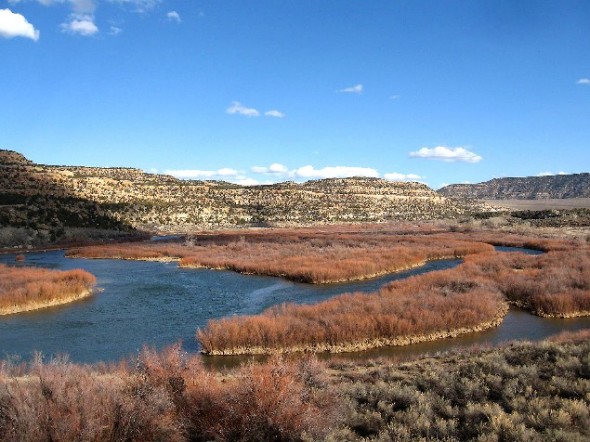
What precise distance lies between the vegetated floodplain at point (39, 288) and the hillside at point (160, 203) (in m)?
33.9

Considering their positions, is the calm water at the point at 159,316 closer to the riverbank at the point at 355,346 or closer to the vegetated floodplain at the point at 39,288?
the riverbank at the point at 355,346

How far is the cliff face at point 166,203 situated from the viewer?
6856 centimetres

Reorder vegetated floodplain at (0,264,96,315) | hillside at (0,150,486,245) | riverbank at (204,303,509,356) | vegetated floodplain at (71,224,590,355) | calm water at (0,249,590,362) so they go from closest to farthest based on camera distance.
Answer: riverbank at (204,303,509,356) → vegetated floodplain at (71,224,590,355) → calm water at (0,249,590,362) → vegetated floodplain at (0,264,96,315) → hillside at (0,150,486,245)

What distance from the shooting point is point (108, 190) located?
279 ft

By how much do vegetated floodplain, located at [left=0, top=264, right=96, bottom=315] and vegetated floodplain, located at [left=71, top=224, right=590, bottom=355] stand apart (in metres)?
11.4

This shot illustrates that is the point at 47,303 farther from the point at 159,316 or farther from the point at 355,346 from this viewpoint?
the point at 355,346

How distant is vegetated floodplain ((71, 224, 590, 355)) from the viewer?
16.5 m

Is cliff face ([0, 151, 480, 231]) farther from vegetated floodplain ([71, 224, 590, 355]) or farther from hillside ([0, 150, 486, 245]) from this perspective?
vegetated floodplain ([71, 224, 590, 355])

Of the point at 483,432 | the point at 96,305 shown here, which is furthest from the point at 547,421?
the point at 96,305

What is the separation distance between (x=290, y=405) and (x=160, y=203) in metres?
82.4

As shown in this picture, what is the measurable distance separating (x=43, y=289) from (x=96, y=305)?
303cm

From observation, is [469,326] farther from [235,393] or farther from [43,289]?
[43,289]

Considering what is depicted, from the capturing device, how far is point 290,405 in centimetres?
792

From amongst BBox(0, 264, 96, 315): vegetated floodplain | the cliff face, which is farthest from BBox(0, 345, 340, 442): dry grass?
the cliff face
